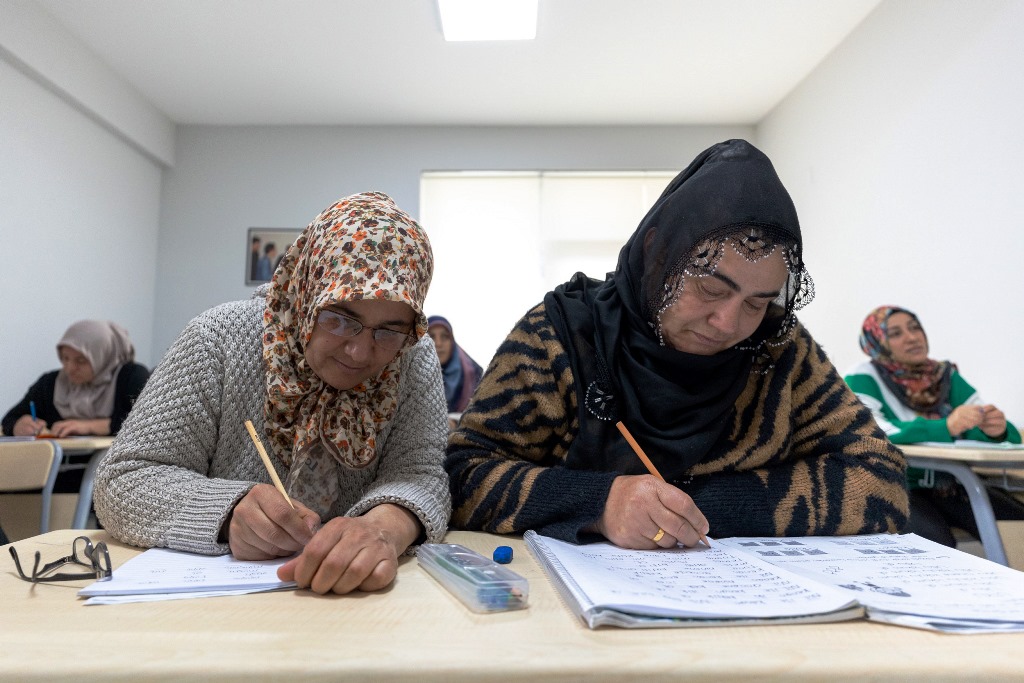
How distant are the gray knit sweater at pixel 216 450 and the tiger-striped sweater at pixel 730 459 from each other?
81 mm

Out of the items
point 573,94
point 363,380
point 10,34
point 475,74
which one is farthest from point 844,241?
point 10,34

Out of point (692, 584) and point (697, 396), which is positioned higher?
point (697, 396)

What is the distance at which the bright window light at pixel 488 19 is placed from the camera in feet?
13.3

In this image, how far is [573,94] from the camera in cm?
534

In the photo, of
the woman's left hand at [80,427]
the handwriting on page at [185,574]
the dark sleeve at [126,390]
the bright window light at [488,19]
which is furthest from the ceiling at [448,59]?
the handwriting on page at [185,574]

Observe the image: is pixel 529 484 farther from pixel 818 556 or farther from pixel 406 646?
pixel 406 646

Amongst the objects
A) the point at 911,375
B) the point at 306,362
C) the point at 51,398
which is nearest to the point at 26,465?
the point at 306,362

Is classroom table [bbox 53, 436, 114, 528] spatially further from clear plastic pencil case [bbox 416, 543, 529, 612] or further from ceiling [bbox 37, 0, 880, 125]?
ceiling [bbox 37, 0, 880, 125]

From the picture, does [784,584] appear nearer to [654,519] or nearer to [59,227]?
[654,519]

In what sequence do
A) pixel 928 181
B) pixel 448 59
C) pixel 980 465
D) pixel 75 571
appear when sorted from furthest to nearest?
pixel 448 59
pixel 928 181
pixel 980 465
pixel 75 571

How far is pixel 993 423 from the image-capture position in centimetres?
272

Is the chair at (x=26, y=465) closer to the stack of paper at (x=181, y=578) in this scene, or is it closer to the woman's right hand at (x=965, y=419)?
the stack of paper at (x=181, y=578)

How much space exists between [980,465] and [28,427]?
4.01 m

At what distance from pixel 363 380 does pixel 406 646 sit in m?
0.64
